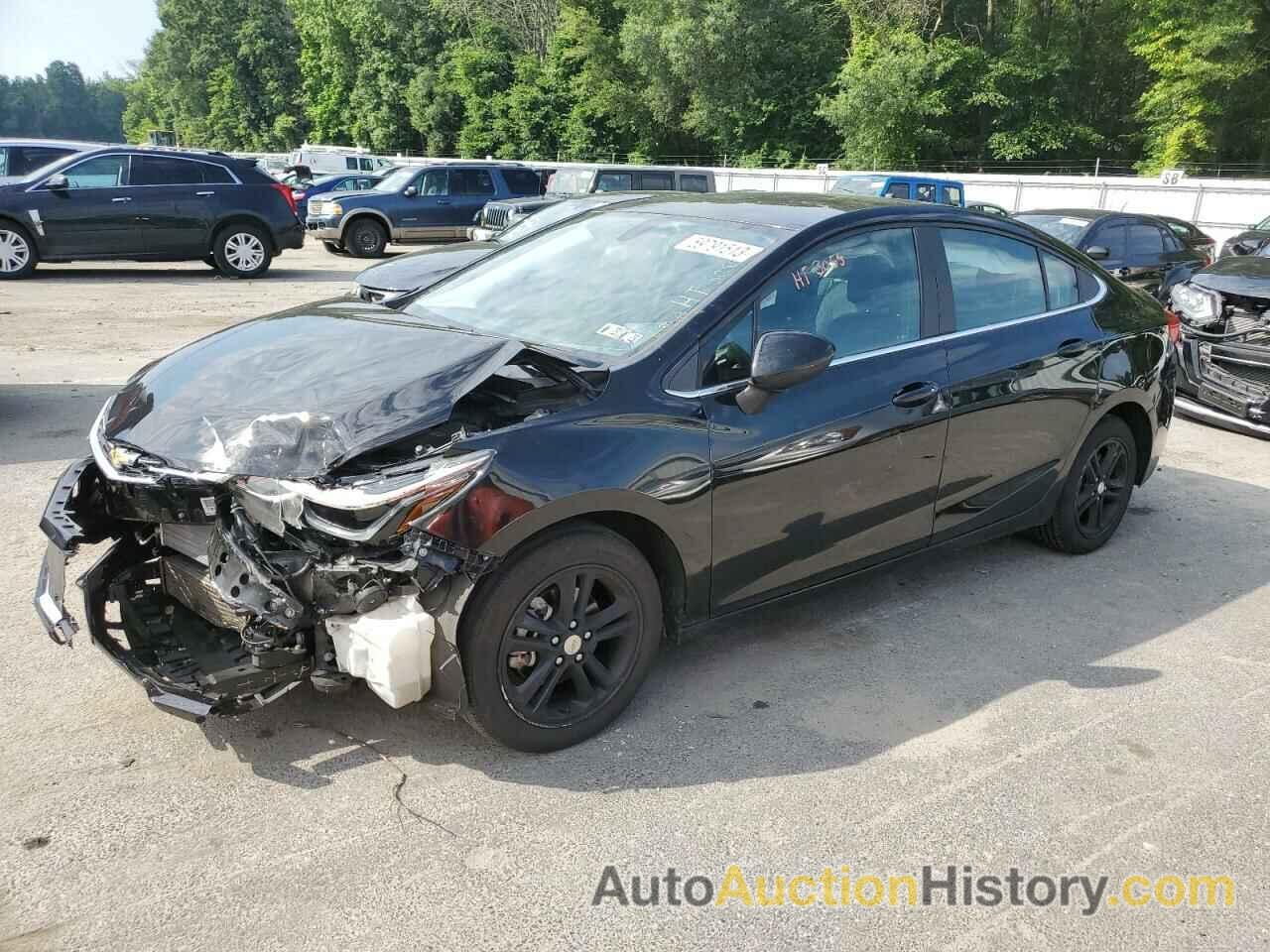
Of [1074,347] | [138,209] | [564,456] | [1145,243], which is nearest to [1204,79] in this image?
[1145,243]

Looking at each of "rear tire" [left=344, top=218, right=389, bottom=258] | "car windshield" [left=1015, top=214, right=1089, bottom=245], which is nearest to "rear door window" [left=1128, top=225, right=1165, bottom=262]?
"car windshield" [left=1015, top=214, right=1089, bottom=245]

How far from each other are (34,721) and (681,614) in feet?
7.07

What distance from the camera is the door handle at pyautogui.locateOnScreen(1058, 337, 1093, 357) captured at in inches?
189

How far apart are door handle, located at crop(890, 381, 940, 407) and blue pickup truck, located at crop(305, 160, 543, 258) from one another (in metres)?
16.8

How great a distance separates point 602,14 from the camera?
5241cm

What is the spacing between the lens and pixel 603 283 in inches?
160

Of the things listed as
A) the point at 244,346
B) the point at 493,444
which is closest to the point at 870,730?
the point at 493,444

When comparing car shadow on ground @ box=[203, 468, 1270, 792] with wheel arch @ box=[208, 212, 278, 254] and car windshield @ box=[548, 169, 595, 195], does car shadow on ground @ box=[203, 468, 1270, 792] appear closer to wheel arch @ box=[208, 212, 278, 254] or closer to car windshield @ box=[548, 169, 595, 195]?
wheel arch @ box=[208, 212, 278, 254]

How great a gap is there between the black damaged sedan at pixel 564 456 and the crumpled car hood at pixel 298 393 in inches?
0.5

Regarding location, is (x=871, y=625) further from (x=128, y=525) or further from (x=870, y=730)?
(x=128, y=525)

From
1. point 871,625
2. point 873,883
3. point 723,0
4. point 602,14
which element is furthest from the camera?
point 602,14

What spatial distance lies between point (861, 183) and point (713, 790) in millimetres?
Result: 16928

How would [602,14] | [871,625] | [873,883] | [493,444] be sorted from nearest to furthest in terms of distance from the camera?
[873,883]
[493,444]
[871,625]
[602,14]

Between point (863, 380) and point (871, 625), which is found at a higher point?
point (863, 380)
